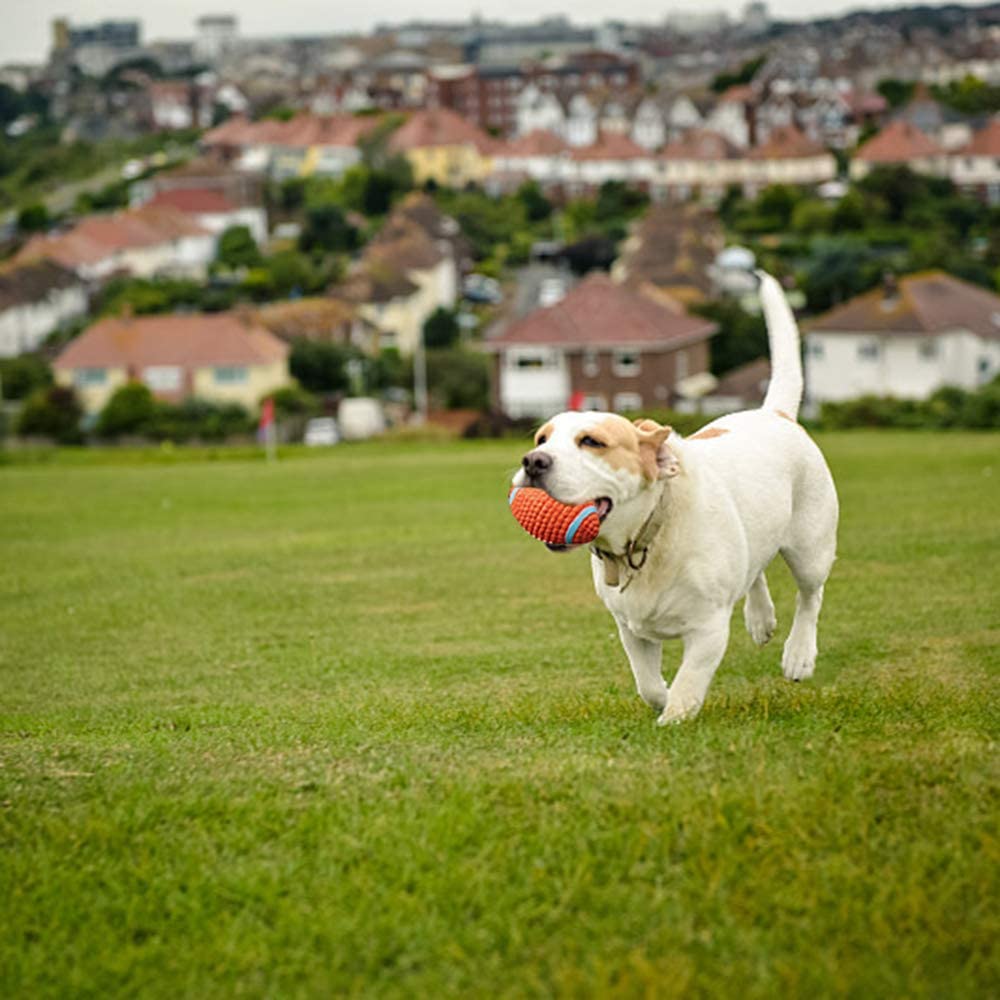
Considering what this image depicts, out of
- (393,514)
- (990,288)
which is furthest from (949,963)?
(990,288)

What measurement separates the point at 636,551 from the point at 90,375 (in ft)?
238

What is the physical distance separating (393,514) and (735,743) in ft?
62.8

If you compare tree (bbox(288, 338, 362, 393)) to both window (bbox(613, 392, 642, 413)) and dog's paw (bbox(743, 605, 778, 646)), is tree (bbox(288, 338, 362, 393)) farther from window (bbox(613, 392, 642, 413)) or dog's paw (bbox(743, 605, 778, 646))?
dog's paw (bbox(743, 605, 778, 646))

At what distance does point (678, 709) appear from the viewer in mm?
8812

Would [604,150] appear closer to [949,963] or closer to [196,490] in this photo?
[196,490]

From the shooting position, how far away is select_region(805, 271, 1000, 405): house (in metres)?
75.1

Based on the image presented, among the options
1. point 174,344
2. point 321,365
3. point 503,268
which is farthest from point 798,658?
point 503,268

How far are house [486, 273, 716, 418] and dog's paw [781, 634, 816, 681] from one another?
203 feet

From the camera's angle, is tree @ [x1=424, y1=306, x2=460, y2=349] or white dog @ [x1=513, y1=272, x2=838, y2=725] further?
tree @ [x1=424, y1=306, x2=460, y2=349]

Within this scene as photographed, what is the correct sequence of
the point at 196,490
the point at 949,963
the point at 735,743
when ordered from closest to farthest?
the point at 949,963 → the point at 735,743 → the point at 196,490

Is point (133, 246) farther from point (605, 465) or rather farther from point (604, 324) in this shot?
point (605, 465)

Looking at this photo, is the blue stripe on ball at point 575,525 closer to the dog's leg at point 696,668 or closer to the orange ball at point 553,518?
the orange ball at point 553,518

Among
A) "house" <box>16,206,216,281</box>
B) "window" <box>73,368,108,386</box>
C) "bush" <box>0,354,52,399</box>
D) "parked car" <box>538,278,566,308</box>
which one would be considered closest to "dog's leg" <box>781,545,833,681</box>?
"window" <box>73,368,108,386</box>

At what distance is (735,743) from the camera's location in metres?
7.93
